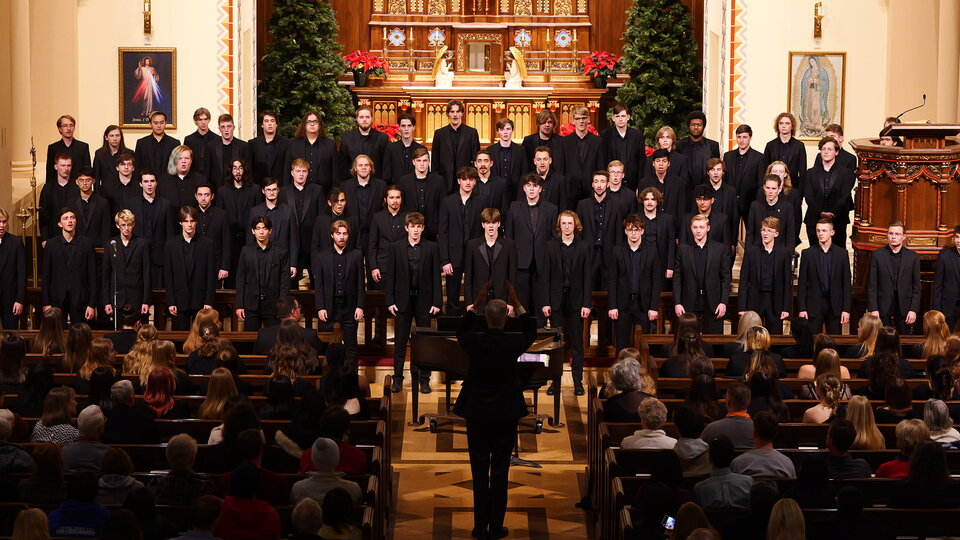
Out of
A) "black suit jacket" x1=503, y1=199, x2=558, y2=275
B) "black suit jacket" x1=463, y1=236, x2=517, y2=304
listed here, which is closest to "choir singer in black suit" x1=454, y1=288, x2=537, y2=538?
"black suit jacket" x1=463, y1=236, x2=517, y2=304

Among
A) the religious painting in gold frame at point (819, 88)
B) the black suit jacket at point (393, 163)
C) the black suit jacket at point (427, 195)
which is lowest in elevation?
the black suit jacket at point (427, 195)

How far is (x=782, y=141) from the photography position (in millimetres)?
13234

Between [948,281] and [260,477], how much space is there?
6.72 m

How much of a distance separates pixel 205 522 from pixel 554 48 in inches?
589

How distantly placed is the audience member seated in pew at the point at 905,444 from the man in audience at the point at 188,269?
6.14 meters

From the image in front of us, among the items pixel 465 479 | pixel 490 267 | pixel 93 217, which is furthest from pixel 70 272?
pixel 465 479

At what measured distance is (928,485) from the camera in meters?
6.46

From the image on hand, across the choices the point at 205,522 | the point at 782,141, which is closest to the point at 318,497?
the point at 205,522

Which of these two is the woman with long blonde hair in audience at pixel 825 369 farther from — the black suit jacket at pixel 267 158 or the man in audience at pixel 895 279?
the black suit jacket at pixel 267 158

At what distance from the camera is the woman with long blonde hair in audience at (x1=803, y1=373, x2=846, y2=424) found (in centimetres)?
805

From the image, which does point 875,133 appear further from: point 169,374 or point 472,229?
point 169,374

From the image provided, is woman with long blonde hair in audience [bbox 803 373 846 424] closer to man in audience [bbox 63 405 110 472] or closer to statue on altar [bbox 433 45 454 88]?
man in audience [bbox 63 405 110 472]

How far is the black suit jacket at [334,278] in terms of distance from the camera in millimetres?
11109

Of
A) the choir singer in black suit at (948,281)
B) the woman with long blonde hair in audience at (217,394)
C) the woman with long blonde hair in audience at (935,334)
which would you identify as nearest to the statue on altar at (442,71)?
the choir singer in black suit at (948,281)
